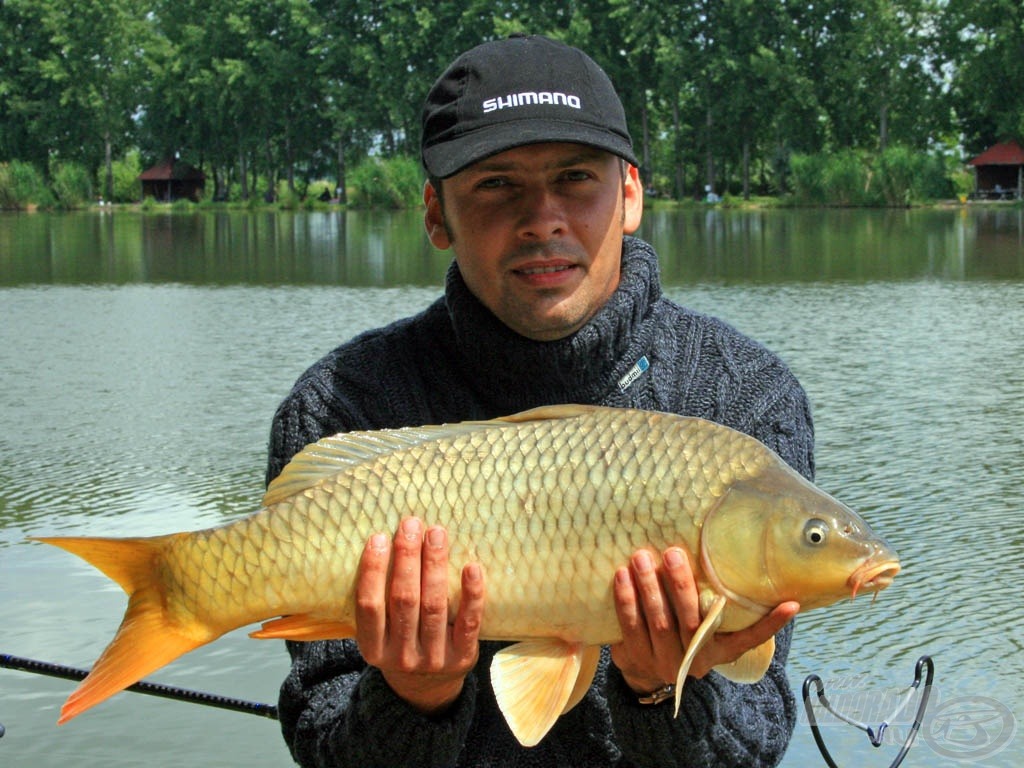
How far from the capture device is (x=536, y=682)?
5.50 ft

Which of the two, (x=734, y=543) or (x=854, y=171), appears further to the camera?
(x=854, y=171)

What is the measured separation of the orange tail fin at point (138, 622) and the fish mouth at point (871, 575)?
0.74 meters

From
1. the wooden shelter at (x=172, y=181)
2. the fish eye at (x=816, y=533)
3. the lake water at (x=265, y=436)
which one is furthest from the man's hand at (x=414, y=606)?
the wooden shelter at (x=172, y=181)

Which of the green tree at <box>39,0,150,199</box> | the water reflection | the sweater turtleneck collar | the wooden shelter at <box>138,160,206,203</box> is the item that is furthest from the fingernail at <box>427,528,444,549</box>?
the wooden shelter at <box>138,160,206,203</box>

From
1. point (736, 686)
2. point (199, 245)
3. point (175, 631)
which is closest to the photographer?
point (175, 631)

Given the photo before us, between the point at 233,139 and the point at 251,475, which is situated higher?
the point at 233,139

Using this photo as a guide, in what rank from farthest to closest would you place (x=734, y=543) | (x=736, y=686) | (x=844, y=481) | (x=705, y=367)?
(x=844, y=481) → (x=705, y=367) → (x=736, y=686) → (x=734, y=543)

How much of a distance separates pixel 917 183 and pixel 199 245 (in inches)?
860

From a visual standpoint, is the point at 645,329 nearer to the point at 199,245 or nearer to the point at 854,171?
the point at 199,245

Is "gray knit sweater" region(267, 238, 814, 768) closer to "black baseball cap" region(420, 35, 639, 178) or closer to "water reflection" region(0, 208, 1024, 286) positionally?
"black baseball cap" region(420, 35, 639, 178)

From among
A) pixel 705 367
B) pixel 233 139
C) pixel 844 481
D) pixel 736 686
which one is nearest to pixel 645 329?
pixel 705 367

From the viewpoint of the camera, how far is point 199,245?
933 inches

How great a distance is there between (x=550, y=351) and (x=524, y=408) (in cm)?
10

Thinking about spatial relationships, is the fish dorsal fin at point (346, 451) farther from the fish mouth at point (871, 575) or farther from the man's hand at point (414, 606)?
the fish mouth at point (871, 575)
